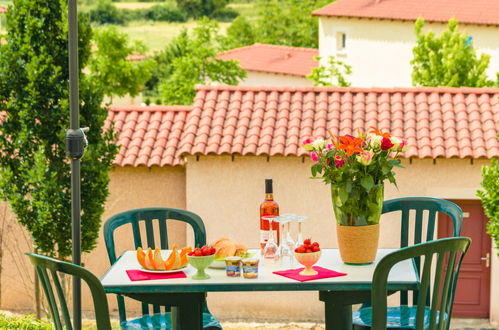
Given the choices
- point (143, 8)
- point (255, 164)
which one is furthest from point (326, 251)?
point (143, 8)

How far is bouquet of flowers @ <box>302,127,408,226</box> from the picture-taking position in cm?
442

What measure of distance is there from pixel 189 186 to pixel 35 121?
107 inches

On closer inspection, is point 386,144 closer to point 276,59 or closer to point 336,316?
point 336,316

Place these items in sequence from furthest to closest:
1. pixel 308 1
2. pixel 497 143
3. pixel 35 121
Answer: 1. pixel 308 1
2. pixel 497 143
3. pixel 35 121

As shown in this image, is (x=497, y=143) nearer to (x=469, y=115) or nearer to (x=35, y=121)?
(x=469, y=115)

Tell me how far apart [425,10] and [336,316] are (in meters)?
24.2

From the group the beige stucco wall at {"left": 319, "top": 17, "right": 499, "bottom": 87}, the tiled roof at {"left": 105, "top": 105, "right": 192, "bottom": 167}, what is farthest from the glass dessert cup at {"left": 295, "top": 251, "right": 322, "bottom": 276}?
the beige stucco wall at {"left": 319, "top": 17, "right": 499, "bottom": 87}

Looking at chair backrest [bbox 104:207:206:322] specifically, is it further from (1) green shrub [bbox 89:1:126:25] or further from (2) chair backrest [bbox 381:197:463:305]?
(1) green shrub [bbox 89:1:126:25]

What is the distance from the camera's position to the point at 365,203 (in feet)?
14.7

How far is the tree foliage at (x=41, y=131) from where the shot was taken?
8.61m

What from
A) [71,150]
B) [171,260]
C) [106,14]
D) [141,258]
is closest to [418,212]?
[171,260]

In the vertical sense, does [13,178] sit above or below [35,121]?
below

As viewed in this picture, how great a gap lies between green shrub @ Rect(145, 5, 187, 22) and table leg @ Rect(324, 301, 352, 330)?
6053 cm

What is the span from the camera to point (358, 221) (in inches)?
178
